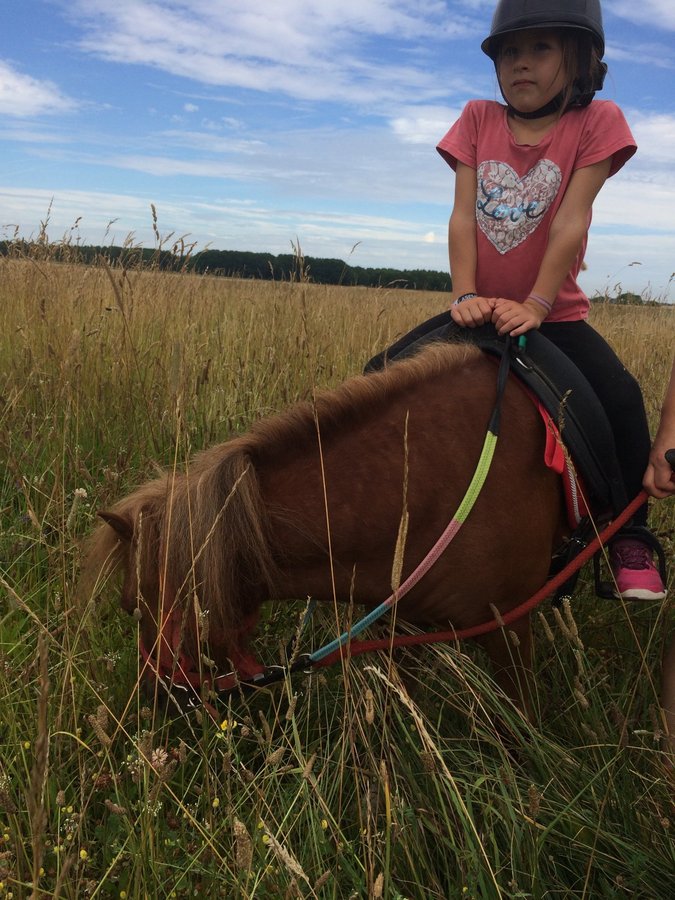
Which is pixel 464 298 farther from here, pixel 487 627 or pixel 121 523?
pixel 121 523

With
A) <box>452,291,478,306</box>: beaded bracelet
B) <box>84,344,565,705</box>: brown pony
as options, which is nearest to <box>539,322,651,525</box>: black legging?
<box>452,291,478,306</box>: beaded bracelet

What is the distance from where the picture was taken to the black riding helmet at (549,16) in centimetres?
201

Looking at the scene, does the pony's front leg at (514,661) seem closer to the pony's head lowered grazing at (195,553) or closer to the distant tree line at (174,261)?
the pony's head lowered grazing at (195,553)

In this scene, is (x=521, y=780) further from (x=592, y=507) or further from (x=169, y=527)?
(x=169, y=527)

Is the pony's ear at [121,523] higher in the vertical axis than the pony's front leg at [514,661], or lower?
higher

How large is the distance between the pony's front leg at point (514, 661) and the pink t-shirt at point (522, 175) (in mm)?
1093

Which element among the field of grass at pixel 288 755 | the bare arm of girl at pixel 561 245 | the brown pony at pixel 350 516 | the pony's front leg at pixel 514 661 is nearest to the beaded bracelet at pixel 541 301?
the bare arm of girl at pixel 561 245

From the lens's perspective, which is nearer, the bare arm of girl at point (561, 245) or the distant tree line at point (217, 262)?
the bare arm of girl at point (561, 245)

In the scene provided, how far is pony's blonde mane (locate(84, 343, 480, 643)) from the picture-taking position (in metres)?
1.55

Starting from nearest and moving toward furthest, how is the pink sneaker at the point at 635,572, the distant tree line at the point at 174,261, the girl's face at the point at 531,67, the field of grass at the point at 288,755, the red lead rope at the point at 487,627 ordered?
the field of grass at the point at 288,755 → the red lead rope at the point at 487,627 → the pink sneaker at the point at 635,572 → the girl's face at the point at 531,67 → the distant tree line at the point at 174,261

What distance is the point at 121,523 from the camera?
1.59 meters

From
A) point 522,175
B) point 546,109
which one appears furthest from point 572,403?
point 546,109

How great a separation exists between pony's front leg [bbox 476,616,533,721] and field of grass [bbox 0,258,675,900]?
6cm

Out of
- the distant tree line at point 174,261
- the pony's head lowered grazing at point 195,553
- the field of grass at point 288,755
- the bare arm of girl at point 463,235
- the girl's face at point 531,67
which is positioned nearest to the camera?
the field of grass at point 288,755
